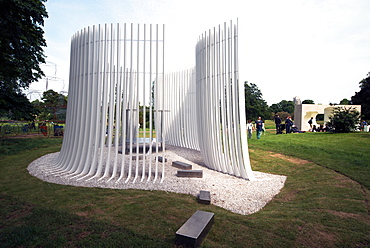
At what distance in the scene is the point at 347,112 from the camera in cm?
1366

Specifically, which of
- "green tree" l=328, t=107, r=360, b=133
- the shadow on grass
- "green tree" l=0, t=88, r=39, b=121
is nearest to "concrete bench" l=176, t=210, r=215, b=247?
the shadow on grass

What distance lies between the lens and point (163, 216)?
362 centimetres

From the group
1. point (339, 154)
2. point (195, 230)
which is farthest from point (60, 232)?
point (339, 154)

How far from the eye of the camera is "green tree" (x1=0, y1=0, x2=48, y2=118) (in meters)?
9.54

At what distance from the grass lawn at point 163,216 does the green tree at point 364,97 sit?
34319 mm

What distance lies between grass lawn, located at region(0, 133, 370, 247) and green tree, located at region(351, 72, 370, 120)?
113 feet

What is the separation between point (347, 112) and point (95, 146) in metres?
14.8

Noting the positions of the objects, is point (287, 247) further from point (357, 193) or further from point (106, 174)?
point (106, 174)

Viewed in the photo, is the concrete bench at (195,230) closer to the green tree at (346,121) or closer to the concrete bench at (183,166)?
the concrete bench at (183,166)

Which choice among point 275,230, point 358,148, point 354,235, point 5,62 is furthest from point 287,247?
point 5,62

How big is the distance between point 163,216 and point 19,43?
38.2 ft

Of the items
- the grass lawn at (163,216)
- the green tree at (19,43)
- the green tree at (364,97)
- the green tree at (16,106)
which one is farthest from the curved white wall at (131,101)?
the green tree at (364,97)

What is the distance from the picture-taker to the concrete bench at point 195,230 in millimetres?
2727

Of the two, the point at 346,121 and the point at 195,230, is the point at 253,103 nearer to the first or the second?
the point at 346,121
